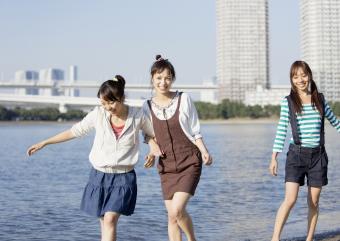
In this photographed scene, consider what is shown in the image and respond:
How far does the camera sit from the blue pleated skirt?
13.7 feet

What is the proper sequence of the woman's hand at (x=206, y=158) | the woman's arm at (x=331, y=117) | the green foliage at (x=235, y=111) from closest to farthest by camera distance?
the woman's hand at (x=206, y=158) < the woman's arm at (x=331, y=117) < the green foliage at (x=235, y=111)

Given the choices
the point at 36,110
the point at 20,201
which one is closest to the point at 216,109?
the point at 36,110

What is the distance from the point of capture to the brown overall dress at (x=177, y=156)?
4.49 metres

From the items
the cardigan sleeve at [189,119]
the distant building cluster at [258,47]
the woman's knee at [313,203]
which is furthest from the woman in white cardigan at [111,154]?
the distant building cluster at [258,47]

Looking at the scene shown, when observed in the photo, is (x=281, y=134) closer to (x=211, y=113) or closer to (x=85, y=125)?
(x=85, y=125)

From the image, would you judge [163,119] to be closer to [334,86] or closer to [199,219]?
[199,219]

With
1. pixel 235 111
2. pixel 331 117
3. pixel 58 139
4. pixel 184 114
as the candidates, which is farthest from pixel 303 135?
pixel 235 111

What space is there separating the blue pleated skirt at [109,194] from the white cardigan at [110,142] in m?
0.06

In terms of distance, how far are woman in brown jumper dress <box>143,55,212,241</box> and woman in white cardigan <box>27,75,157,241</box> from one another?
0.23 metres

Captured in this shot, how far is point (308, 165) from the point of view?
4.84 meters

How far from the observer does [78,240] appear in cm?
717

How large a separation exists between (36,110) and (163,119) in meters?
109

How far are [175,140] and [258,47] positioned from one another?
15425 centimetres

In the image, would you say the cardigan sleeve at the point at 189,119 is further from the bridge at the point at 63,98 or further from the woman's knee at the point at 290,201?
the bridge at the point at 63,98
